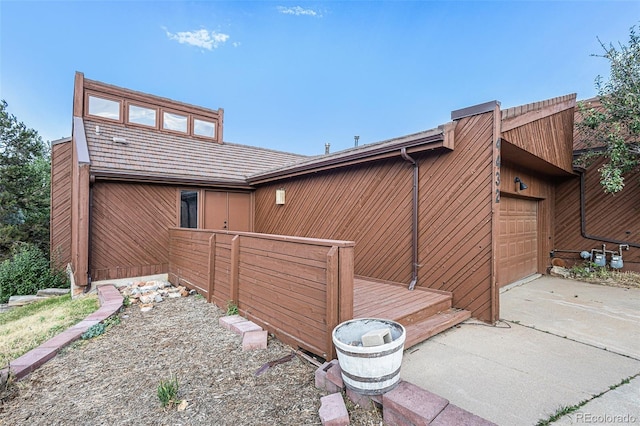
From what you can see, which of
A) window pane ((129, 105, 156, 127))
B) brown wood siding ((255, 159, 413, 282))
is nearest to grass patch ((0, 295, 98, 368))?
brown wood siding ((255, 159, 413, 282))

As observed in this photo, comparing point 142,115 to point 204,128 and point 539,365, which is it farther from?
point 539,365

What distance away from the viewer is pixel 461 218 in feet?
13.0

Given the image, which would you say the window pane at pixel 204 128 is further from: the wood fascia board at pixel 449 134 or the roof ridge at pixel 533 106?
the roof ridge at pixel 533 106

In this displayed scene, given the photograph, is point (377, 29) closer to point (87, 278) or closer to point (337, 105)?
point (337, 105)

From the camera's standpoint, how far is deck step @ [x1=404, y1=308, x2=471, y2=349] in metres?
3.04

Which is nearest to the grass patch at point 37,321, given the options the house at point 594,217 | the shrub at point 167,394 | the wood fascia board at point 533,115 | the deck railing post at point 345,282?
the shrub at point 167,394

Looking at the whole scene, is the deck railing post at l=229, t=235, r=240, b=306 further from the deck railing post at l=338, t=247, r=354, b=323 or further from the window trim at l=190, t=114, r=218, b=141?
the window trim at l=190, t=114, r=218, b=141

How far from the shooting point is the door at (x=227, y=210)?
782 centimetres

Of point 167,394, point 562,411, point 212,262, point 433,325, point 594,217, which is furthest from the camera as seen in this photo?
point 594,217

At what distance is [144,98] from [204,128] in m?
1.95

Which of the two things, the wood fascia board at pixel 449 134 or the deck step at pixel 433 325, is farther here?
the wood fascia board at pixel 449 134

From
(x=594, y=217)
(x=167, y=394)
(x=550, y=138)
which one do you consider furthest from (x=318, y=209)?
(x=594, y=217)

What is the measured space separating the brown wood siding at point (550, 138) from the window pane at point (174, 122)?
373 inches

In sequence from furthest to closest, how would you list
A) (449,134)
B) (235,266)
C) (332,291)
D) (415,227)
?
1. (415,227)
2. (235,266)
3. (449,134)
4. (332,291)
